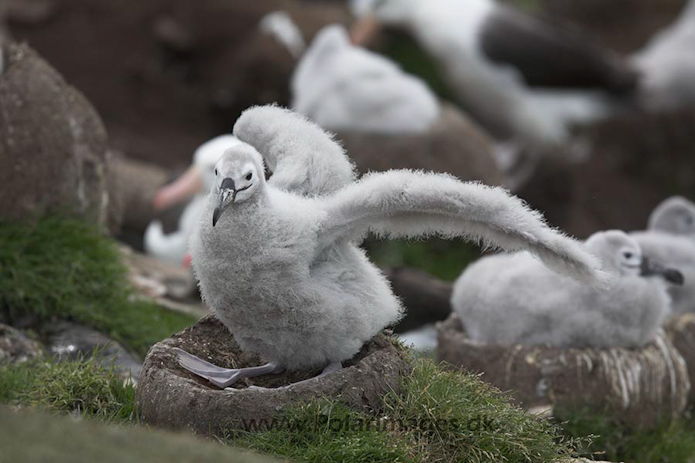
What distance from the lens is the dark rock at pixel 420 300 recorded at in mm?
8102

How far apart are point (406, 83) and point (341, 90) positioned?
58 cm

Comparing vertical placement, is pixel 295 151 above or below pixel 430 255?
below

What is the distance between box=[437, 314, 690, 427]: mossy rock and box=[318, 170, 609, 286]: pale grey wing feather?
1.70 m

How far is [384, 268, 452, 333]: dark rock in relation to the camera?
8102 millimetres

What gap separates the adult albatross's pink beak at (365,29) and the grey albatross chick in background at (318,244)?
7828 mm

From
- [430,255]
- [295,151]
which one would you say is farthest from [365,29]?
[295,151]

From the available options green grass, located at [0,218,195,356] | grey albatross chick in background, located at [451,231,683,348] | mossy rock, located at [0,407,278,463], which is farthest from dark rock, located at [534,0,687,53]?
mossy rock, located at [0,407,278,463]

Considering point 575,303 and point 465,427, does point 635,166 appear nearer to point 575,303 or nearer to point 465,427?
point 575,303

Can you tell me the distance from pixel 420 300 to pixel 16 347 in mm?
3163

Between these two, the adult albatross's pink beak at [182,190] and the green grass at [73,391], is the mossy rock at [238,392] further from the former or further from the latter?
the adult albatross's pink beak at [182,190]

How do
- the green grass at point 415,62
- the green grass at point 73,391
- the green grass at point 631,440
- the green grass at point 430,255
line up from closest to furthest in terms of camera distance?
the green grass at point 73,391 → the green grass at point 631,440 → the green grass at point 430,255 → the green grass at point 415,62

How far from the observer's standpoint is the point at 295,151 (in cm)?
519

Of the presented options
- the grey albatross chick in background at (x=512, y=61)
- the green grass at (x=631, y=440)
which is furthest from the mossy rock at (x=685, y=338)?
the grey albatross chick in background at (x=512, y=61)

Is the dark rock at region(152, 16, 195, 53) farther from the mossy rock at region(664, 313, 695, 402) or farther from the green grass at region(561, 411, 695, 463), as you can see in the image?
the green grass at region(561, 411, 695, 463)
